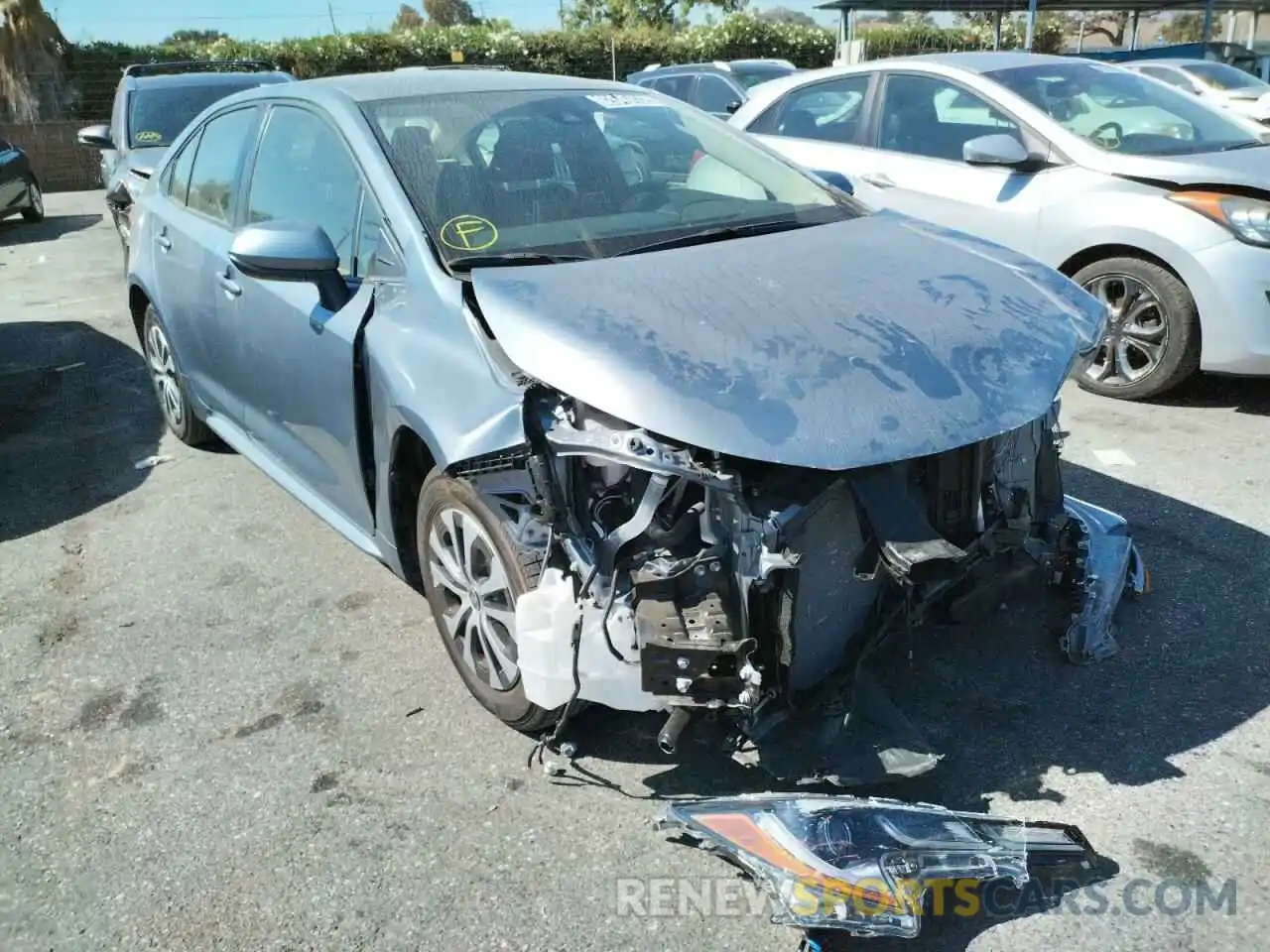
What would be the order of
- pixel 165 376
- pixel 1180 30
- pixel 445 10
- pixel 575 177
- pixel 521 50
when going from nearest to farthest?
pixel 575 177 → pixel 165 376 → pixel 521 50 → pixel 1180 30 → pixel 445 10

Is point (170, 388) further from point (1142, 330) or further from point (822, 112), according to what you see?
point (1142, 330)

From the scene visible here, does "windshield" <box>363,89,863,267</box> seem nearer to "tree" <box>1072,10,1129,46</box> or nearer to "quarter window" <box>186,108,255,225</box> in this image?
"quarter window" <box>186,108,255,225</box>

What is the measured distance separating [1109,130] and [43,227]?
45.7 feet

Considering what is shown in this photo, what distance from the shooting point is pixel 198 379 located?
15.5ft

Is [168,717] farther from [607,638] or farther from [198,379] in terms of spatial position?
[198,379]

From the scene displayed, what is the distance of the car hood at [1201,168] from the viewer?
204 inches

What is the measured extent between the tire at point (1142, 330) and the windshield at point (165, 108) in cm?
723

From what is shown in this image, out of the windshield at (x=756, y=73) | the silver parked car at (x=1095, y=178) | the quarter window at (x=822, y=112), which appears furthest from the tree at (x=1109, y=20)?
the silver parked car at (x=1095, y=178)

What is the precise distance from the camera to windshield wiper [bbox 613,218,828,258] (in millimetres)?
3219

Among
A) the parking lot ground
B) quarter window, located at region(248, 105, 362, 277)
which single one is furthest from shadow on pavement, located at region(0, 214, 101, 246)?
quarter window, located at region(248, 105, 362, 277)

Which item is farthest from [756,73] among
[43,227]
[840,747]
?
[840,747]

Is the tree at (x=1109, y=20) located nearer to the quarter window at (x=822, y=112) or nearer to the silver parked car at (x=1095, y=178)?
the quarter window at (x=822, y=112)

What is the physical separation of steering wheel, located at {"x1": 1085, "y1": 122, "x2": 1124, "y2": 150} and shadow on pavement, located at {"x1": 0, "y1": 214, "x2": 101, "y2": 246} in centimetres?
1252

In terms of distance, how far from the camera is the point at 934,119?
6301 mm
